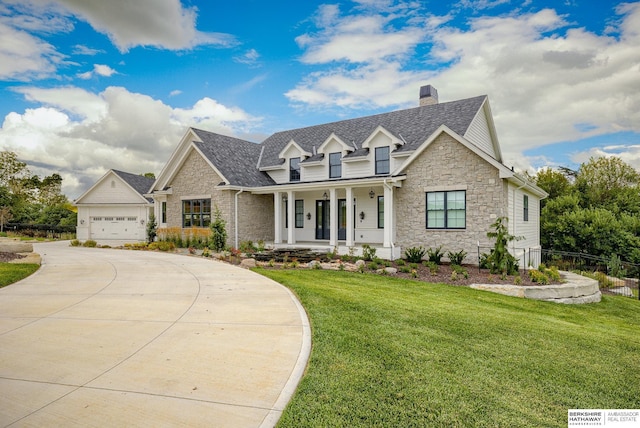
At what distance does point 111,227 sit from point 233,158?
13.1 meters

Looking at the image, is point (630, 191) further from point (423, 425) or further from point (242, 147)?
point (423, 425)

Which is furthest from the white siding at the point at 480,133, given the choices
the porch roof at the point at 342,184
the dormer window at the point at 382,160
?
the porch roof at the point at 342,184

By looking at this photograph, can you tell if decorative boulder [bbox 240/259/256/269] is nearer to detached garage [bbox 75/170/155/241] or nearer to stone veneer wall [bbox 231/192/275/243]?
stone veneer wall [bbox 231/192/275/243]

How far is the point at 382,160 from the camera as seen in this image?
61.0 ft

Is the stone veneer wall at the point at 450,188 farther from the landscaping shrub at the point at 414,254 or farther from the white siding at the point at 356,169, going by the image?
the white siding at the point at 356,169

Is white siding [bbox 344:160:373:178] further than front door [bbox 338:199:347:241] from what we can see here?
No

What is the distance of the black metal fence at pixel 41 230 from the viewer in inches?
1289

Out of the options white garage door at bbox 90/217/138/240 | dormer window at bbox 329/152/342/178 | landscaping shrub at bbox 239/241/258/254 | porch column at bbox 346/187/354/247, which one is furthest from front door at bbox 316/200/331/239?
white garage door at bbox 90/217/138/240

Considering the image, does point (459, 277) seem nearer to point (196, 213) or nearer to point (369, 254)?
point (369, 254)

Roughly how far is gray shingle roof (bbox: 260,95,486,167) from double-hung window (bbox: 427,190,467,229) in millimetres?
3566

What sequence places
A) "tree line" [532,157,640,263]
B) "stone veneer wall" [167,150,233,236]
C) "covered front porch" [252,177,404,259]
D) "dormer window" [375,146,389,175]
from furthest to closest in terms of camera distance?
"tree line" [532,157,640,263] < "stone veneer wall" [167,150,233,236] < "dormer window" [375,146,389,175] < "covered front porch" [252,177,404,259]

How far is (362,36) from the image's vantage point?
53.5 feet

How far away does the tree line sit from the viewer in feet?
65.5

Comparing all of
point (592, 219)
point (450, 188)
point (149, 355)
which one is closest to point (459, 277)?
point (450, 188)
